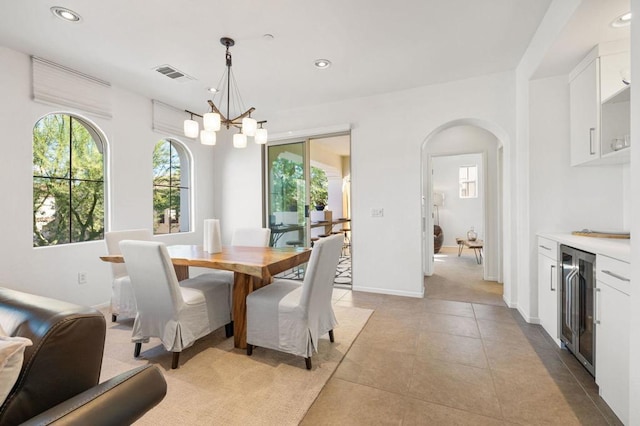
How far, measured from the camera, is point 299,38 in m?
2.63

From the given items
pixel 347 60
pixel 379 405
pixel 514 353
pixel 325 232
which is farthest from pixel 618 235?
pixel 325 232

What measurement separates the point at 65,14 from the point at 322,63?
218 cm

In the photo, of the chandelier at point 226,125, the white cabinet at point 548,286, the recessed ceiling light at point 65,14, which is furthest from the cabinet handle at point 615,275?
the recessed ceiling light at point 65,14

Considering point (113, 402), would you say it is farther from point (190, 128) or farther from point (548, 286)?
point (548, 286)

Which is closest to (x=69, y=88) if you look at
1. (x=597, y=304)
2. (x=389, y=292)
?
(x=389, y=292)

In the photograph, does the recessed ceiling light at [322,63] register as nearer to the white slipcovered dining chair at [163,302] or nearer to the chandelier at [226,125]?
the chandelier at [226,125]

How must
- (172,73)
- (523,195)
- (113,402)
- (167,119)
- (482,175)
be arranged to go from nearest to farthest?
1. (113,402)
2. (523,195)
3. (172,73)
4. (167,119)
5. (482,175)

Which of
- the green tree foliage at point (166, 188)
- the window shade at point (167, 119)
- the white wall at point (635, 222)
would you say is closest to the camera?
the white wall at point (635, 222)

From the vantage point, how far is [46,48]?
2770 millimetres

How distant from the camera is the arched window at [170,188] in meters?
4.34

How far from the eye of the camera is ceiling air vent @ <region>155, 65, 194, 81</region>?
3.18 metres

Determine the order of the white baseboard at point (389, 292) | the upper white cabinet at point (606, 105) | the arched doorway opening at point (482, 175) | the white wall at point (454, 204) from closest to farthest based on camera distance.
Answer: the upper white cabinet at point (606, 105), the white baseboard at point (389, 292), the arched doorway opening at point (482, 175), the white wall at point (454, 204)

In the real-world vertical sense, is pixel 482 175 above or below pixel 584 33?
below

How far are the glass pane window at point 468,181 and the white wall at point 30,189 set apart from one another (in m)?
7.27
